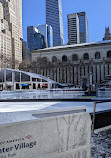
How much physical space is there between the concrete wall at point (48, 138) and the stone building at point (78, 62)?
5670 cm

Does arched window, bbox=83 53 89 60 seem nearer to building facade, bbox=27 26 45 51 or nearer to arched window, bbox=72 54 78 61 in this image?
arched window, bbox=72 54 78 61

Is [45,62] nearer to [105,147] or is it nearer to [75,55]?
[75,55]

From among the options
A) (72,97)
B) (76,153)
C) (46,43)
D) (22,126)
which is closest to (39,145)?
(22,126)

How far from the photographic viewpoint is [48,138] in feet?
6.83

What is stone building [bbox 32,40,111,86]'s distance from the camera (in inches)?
2388

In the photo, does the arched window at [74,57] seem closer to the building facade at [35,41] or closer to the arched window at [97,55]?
the arched window at [97,55]

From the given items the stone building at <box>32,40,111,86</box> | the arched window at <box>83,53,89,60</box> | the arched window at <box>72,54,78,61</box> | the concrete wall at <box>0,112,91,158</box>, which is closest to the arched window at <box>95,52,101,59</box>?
the stone building at <box>32,40,111,86</box>

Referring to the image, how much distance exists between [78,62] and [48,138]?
63387 mm

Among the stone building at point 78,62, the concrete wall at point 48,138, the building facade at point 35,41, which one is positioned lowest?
the concrete wall at point 48,138

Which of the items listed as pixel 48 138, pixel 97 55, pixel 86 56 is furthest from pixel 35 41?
pixel 48 138

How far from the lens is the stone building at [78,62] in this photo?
199ft

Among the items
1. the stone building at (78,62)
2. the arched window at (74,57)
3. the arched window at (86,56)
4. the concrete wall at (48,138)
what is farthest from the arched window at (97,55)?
the concrete wall at (48,138)

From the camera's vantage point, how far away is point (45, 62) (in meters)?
65.4

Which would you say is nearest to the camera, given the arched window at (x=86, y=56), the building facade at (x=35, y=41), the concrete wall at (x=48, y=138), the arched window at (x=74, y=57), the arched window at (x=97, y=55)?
the concrete wall at (x=48, y=138)
